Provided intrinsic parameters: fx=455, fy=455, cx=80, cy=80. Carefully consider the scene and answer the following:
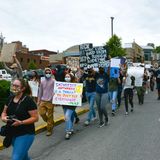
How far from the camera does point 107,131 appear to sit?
12125mm

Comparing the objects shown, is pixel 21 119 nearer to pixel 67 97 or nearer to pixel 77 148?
pixel 77 148

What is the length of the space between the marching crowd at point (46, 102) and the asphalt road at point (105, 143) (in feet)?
1.27

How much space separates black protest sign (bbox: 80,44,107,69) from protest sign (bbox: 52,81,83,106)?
5.24 metres

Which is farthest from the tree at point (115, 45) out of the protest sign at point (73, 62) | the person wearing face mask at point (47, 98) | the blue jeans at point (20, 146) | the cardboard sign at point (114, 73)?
the blue jeans at point (20, 146)

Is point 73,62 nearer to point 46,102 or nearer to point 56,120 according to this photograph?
point 56,120

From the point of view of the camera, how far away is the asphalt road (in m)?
9.02

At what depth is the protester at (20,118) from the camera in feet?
20.9

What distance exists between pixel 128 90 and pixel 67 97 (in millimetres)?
4571

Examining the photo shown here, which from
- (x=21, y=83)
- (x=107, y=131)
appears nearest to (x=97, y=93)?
(x=107, y=131)

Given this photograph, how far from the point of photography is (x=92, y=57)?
1788cm

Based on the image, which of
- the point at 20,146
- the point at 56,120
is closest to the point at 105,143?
the point at 56,120

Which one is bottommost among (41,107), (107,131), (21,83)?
(107,131)

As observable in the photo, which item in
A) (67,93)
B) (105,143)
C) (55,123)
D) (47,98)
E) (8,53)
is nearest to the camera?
(105,143)

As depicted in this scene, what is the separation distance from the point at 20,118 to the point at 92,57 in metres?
11.6
